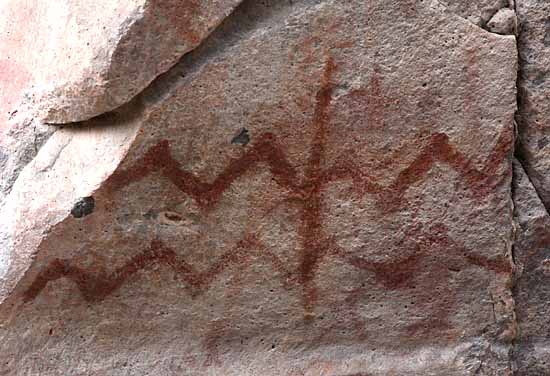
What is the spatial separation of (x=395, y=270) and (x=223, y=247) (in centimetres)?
25

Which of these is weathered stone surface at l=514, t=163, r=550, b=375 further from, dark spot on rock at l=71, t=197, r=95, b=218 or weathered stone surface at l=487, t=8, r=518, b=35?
dark spot on rock at l=71, t=197, r=95, b=218

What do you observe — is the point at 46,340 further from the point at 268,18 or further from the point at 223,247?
the point at 268,18

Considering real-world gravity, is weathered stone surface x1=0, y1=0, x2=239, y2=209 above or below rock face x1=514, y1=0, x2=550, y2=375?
above

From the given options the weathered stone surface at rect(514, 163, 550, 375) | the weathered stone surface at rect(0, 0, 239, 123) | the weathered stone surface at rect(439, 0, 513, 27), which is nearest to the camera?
the weathered stone surface at rect(0, 0, 239, 123)

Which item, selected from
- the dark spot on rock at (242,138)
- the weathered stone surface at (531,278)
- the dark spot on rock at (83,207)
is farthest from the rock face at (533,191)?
the dark spot on rock at (83,207)

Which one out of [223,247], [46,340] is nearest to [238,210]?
[223,247]

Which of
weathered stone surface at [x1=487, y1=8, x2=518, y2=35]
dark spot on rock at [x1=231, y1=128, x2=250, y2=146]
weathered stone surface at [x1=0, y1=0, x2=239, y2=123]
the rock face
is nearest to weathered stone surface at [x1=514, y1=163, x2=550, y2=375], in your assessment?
the rock face

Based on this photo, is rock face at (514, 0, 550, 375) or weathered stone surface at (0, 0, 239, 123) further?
rock face at (514, 0, 550, 375)

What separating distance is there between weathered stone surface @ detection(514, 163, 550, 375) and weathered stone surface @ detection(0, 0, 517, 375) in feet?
0.12

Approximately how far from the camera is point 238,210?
104cm

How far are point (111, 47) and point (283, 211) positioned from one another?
12.3 inches

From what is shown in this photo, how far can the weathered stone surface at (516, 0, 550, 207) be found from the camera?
41.9 inches

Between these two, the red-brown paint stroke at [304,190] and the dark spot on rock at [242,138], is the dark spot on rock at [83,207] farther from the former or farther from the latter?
the dark spot on rock at [242,138]

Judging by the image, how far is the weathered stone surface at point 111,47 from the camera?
908mm
